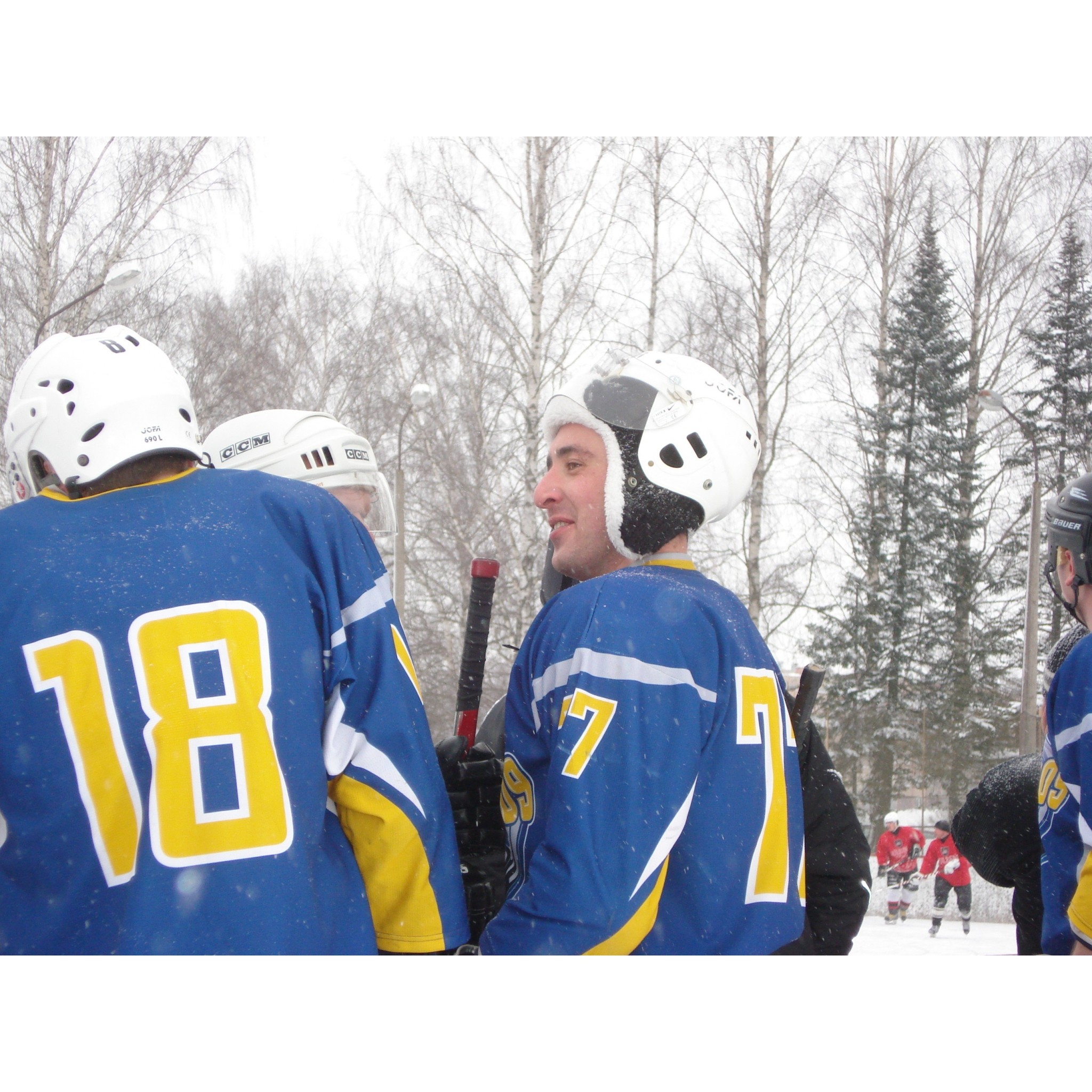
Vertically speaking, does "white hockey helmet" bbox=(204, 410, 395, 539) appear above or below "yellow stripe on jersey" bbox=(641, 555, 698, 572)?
above

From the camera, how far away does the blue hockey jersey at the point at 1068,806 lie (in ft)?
5.40

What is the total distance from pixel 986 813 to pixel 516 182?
7614 millimetres

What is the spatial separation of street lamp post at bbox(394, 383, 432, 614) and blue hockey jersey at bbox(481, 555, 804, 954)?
8114 millimetres

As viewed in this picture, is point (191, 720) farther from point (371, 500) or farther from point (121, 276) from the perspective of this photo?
point (121, 276)

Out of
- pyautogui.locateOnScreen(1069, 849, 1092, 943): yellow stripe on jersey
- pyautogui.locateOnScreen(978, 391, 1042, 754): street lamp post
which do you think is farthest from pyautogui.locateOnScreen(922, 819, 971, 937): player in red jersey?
pyautogui.locateOnScreen(1069, 849, 1092, 943): yellow stripe on jersey

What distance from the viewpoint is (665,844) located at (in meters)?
1.37

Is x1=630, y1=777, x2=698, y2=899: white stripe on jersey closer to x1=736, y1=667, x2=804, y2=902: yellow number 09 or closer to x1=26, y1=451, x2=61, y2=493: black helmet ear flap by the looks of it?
x1=736, y1=667, x2=804, y2=902: yellow number 09

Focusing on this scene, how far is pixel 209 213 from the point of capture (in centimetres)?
859

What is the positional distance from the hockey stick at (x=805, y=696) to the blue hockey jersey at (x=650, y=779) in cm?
23

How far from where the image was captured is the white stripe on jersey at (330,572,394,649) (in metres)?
1.39

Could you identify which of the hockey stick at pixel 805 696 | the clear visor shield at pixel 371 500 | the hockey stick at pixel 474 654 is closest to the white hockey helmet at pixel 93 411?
the hockey stick at pixel 474 654

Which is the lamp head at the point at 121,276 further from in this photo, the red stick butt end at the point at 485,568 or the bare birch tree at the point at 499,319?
the red stick butt end at the point at 485,568

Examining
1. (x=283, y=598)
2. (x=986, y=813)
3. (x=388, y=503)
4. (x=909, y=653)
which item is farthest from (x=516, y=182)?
(x=909, y=653)

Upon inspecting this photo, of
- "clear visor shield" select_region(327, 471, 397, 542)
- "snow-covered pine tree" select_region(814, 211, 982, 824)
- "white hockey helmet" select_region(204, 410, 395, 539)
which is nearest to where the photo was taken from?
"white hockey helmet" select_region(204, 410, 395, 539)
